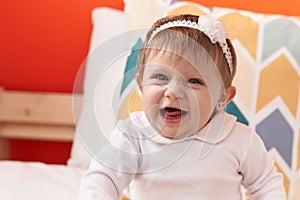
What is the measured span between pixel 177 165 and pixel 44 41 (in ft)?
3.24

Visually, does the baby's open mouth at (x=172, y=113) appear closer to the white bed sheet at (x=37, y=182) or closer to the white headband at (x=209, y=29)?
the white headband at (x=209, y=29)

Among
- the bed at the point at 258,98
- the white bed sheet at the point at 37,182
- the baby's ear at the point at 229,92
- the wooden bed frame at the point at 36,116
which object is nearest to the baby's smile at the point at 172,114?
the baby's ear at the point at 229,92

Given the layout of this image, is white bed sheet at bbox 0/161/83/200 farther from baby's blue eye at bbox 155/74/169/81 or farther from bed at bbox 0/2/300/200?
baby's blue eye at bbox 155/74/169/81

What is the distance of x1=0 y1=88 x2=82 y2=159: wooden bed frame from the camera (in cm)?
172

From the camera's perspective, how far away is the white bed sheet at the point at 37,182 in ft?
4.14

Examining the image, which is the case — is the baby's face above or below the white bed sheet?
above

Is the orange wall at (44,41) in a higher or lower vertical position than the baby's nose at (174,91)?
lower

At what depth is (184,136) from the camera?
0.88 m

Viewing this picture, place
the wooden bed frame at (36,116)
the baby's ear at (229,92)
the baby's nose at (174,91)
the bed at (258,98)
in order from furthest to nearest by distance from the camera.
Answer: the wooden bed frame at (36,116)
the bed at (258,98)
the baby's ear at (229,92)
the baby's nose at (174,91)

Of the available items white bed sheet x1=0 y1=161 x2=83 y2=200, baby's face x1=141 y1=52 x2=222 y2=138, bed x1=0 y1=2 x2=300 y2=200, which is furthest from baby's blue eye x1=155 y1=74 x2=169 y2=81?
white bed sheet x1=0 y1=161 x2=83 y2=200

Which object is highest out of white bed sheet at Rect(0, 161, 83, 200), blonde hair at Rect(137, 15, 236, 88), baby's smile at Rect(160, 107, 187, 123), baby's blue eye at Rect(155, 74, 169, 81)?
blonde hair at Rect(137, 15, 236, 88)

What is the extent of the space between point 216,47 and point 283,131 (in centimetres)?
46

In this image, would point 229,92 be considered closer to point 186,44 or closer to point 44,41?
point 186,44

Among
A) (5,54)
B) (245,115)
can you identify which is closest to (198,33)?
(245,115)
